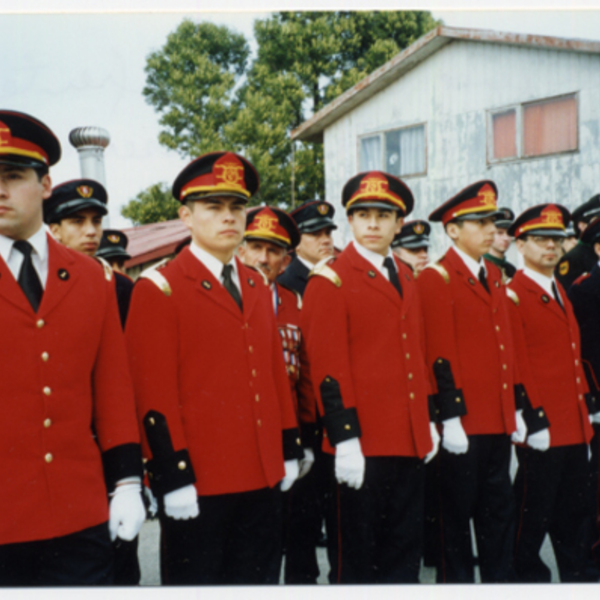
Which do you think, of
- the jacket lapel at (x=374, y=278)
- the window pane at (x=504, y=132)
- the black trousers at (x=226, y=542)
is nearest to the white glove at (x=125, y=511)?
the black trousers at (x=226, y=542)

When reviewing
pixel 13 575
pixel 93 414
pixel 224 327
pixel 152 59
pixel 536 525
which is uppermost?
pixel 152 59

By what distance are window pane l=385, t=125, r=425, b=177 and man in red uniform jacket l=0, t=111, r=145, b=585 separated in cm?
282

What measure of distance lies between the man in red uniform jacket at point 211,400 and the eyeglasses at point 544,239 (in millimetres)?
1844

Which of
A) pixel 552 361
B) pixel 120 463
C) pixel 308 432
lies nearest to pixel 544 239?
pixel 552 361

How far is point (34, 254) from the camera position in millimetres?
2209

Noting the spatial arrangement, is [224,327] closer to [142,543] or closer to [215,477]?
[215,477]

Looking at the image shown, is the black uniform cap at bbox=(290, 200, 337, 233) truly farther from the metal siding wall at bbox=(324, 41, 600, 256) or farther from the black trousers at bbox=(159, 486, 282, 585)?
the black trousers at bbox=(159, 486, 282, 585)

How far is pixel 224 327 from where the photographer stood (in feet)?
8.66

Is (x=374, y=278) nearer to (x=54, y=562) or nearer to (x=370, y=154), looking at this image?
(x=54, y=562)

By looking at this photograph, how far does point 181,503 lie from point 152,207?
195cm

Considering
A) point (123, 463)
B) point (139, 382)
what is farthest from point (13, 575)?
point (139, 382)

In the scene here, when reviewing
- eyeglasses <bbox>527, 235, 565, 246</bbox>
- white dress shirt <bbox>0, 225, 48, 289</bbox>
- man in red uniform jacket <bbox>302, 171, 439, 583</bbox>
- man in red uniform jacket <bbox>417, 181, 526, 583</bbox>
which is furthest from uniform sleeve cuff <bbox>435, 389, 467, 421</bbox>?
white dress shirt <bbox>0, 225, 48, 289</bbox>

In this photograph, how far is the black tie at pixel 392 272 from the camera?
3160mm

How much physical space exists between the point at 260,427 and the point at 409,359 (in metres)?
0.82
